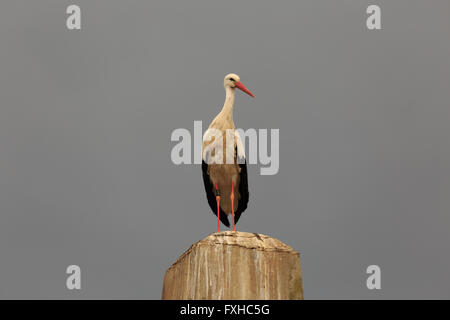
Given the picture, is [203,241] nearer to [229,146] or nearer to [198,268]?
[198,268]

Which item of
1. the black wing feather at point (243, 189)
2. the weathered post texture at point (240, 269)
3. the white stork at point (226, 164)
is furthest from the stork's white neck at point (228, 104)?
the weathered post texture at point (240, 269)

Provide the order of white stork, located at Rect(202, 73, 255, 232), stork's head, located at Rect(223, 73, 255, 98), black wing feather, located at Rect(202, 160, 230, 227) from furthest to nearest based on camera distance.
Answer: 1. stork's head, located at Rect(223, 73, 255, 98)
2. black wing feather, located at Rect(202, 160, 230, 227)
3. white stork, located at Rect(202, 73, 255, 232)

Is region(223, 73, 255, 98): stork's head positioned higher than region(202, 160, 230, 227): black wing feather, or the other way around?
region(223, 73, 255, 98): stork's head

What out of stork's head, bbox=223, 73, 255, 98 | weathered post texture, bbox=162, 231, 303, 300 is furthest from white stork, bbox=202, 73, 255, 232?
weathered post texture, bbox=162, 231, 303, 300

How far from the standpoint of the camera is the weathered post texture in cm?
822

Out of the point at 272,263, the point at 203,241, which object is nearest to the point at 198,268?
the point at 203,241

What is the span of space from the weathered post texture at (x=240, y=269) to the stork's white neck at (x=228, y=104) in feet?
10.8

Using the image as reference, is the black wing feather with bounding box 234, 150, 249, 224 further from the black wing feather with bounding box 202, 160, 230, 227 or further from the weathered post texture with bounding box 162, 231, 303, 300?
the weathered post texture with bounding box 162, 231, 303, 300

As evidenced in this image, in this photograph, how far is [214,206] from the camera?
12.0m

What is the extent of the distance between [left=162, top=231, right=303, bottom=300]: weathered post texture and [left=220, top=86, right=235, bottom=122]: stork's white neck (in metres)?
3.28

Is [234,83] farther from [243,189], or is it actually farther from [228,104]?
[243,189]

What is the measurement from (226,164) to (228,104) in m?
1.16

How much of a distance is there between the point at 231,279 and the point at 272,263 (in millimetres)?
615

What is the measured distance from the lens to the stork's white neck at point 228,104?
11486mm
